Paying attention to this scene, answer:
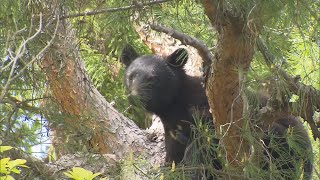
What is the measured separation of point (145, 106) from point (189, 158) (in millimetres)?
1319

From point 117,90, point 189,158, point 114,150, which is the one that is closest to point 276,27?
point 189,158

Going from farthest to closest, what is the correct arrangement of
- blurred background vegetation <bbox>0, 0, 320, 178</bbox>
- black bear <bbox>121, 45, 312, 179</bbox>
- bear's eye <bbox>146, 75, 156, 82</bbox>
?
1. bear's eye <bbox>146, 75, 156, 82</bbox>
2. black bear <bbox>121, 45, 312, 179</bbox>
3. blurred background vegetation <bbox>0, 0, 320, 178</bbox>

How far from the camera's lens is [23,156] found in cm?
393

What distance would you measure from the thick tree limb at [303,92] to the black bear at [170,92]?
1.66 meters

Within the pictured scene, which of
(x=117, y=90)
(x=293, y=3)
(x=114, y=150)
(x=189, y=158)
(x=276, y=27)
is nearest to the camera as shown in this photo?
(x=293, y=3)

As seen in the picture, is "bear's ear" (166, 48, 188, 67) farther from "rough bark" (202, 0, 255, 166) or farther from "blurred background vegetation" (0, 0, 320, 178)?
"rough bark" (202, 0, 255, 166)

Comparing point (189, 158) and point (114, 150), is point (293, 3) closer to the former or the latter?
point (189, 158)

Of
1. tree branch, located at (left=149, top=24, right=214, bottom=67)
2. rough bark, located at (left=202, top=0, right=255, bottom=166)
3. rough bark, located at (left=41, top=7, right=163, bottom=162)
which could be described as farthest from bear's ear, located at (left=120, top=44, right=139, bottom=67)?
rough bark, located at (left=202, top=0, right=255, bottom=166)

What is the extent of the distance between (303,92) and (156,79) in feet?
7.97

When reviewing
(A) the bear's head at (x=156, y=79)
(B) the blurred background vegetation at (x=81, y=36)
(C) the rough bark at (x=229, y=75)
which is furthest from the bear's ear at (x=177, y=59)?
(C) the rough bark at (x=229, y=75)

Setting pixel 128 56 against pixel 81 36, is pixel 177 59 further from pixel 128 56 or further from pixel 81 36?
pixel 81 36

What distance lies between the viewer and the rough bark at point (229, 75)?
148 inches

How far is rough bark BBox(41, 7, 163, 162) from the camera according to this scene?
4.43 meters

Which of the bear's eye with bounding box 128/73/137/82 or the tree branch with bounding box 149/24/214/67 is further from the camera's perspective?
the bear's eye with bounding box 128/73/137/82
